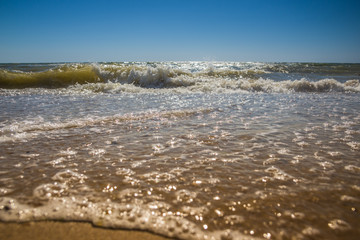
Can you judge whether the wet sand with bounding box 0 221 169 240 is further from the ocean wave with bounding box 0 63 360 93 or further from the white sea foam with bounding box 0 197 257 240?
the ocean wave with bounding box 0 63 360 93

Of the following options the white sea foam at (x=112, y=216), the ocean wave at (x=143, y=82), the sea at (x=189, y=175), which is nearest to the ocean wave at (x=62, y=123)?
the sea at (x=189, y=175)

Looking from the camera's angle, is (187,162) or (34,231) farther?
(187,162)

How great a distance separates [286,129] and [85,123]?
3.59 meters

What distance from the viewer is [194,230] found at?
165 centimetres

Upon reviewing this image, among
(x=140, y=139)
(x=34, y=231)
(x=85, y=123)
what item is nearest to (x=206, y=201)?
(x=34, y=231)

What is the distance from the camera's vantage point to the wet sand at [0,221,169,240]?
5.26 feet

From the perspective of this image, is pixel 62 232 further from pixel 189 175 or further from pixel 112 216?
pixel 189 175

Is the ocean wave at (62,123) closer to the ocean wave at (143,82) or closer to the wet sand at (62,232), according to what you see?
the wet sand at (62,232)

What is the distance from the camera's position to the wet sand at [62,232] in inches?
63.1

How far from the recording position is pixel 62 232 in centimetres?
165

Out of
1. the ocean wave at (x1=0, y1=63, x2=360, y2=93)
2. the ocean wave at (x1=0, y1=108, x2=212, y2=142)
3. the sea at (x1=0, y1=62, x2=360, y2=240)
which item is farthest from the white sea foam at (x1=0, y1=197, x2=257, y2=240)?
the ocean wave at (x1=0, y1=63, x2=360, y2=93)

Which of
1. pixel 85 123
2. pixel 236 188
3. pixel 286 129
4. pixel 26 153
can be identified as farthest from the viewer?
pixel 85 123

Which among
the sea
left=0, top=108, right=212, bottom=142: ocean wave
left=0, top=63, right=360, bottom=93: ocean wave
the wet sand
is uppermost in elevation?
left=0, top=63, right=360, bottom=93: ocean wave

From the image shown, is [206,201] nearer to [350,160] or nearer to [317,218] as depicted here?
[317,218]
